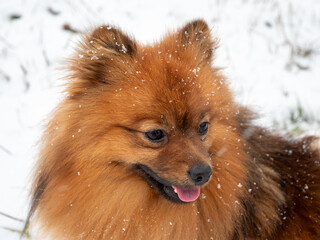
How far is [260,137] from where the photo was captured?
3.32 metres

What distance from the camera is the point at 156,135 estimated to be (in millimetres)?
2674

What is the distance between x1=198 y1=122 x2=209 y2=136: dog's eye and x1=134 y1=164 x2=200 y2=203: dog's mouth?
42 cm

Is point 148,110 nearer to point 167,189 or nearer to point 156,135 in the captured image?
point 156,135

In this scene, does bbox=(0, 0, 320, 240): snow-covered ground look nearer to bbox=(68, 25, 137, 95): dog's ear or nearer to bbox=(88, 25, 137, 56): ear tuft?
bbox=(68, 25, 137, 95): dog's ear

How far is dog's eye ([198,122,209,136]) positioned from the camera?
286cm

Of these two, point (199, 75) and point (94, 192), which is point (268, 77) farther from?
point (94, 192)

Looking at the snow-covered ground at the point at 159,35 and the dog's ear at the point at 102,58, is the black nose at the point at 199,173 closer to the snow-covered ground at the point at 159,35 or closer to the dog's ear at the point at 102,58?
the dog's ear at the point at 102,58

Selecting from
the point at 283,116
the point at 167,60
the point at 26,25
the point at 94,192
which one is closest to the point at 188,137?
the point at 167,60

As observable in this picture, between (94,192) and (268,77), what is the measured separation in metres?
4.08

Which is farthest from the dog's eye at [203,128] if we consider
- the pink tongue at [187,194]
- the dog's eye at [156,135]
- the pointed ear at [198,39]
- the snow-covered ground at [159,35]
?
the snow-covered ground at [159,35]

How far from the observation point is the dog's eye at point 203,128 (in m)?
2.86

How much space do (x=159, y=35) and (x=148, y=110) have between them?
9.09ft

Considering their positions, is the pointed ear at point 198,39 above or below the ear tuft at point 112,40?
above

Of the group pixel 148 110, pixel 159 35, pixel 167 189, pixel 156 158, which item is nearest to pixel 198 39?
pixel 148 110
